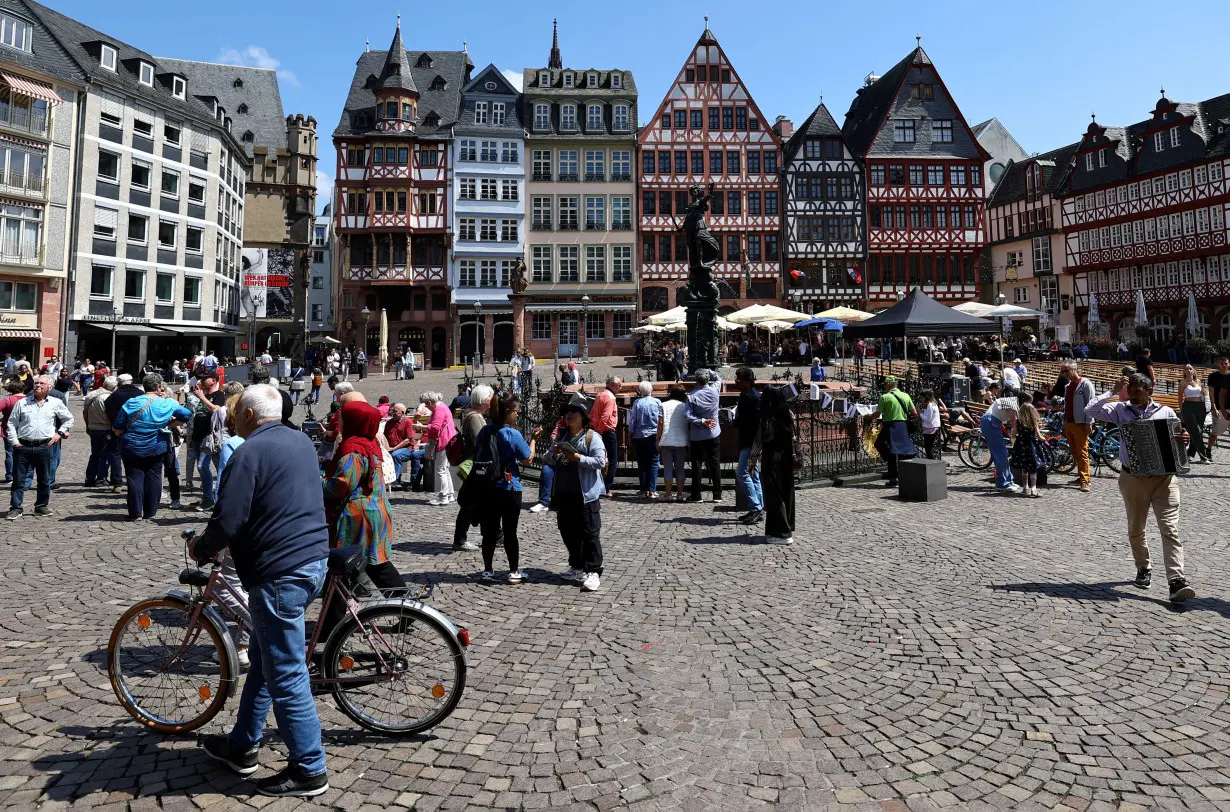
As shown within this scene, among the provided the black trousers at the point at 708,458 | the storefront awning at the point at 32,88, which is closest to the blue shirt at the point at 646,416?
the black trousers at the point at 708,458

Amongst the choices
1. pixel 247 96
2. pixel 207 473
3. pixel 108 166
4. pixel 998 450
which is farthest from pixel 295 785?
pixel 247 96

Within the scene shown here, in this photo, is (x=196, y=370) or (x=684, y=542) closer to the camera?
(x=684, y=542)

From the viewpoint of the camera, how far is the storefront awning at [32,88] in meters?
34.9

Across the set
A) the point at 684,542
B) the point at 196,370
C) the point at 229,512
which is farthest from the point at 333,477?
the point at 196,370

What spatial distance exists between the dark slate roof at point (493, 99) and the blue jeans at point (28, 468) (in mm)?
40956

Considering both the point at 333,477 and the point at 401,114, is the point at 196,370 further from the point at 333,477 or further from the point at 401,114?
the point at 333,477

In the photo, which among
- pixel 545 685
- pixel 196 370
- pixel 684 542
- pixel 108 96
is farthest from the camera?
pixel 108 96

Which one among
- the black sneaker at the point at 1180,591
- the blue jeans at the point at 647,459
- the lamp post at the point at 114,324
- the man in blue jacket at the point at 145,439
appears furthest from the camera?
the lamp post at the point at 114,324

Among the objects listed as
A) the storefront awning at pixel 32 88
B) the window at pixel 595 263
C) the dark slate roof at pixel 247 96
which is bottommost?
the window at pixel 595 263

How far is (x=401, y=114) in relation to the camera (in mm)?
45781

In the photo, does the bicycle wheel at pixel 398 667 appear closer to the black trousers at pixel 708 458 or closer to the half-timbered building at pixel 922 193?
the black trousers at pixel 708 458

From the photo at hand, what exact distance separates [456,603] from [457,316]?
41736 mm

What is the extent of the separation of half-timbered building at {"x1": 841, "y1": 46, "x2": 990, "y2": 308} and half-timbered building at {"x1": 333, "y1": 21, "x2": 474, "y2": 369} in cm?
2661

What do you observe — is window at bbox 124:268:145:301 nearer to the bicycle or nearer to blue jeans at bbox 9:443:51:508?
blue jeans at bbox 9:443:51:508
